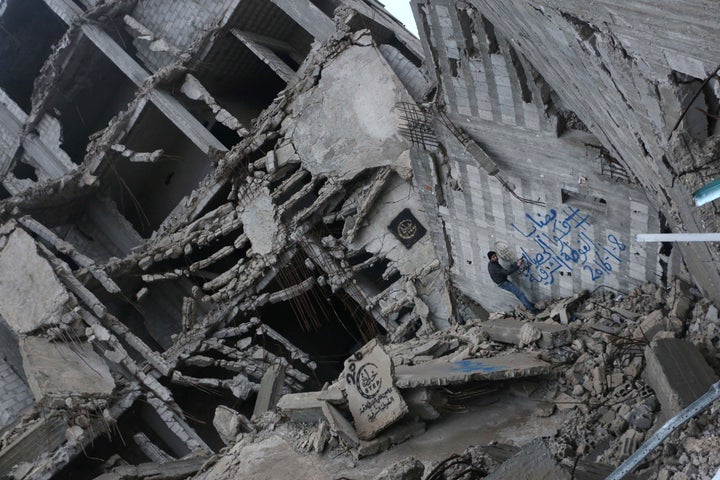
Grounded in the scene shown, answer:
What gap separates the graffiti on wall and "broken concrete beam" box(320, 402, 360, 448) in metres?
4.08

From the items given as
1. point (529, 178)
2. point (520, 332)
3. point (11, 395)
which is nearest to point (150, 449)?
point (11, 395)

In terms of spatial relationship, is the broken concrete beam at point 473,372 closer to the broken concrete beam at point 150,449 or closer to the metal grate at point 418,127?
the metal grate at point 418,127

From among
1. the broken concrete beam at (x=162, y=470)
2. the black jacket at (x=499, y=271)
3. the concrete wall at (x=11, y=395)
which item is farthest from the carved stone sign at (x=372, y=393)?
the concrete wall at (x=11, y=395)

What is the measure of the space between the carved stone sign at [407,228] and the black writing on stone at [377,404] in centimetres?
549

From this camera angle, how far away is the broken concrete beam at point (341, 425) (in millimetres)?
9570

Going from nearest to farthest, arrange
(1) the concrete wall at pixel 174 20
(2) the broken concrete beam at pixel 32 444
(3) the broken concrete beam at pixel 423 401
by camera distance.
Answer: (3) the broken concrete beam at pixel 423 401 → (2) the broken concrete beam at pixel 32 444 → (1) the concrete wall at pixel 174 20

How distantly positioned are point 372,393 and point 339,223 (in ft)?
22.2

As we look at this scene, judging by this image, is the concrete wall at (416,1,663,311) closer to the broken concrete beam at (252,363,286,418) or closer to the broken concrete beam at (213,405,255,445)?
the broken concrete beam at (252,363,286,418)

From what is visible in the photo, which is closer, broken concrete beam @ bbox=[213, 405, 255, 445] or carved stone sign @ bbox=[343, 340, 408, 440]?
carved stone sign @ bbox=[343, 340, 408, 440]

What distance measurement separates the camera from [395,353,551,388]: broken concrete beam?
9445 mm

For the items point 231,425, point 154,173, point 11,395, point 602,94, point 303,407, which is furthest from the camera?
point 154,173

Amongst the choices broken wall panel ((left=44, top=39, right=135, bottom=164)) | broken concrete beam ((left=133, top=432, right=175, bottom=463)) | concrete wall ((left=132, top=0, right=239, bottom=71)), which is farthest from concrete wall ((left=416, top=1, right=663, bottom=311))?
broken wall panel ((left=44, top=39, right=135, bottom=164))

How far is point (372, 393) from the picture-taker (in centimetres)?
960

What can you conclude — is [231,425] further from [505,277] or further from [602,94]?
[602,94]
